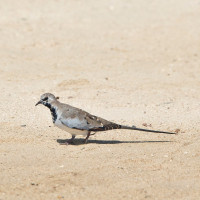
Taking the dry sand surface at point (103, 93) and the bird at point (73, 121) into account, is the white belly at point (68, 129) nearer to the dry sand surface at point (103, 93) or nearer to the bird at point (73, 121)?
the bird at point (73, 121)

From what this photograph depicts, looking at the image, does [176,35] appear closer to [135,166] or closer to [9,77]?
[9,77]

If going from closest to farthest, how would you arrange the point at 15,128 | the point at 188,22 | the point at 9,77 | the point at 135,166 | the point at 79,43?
the point at 135,166 → the point at 15,128 → the point at 9,77 → the point at 79,43 → the point at 188,22

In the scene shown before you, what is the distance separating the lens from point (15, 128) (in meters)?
7.77

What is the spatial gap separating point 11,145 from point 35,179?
1.27 m

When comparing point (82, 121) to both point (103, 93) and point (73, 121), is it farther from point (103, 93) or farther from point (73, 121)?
point (103, 93)

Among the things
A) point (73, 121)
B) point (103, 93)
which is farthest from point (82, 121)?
point (103, 93)

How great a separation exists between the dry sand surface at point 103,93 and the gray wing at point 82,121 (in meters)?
0.27

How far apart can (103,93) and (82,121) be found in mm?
2519

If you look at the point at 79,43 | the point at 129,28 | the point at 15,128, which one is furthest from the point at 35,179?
the point at 129,28

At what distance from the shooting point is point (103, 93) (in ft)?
31.2

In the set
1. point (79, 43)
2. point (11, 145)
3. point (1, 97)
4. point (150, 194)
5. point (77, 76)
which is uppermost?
point (79, 43)

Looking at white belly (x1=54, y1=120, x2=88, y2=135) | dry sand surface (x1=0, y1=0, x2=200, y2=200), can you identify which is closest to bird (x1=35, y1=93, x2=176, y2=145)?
white belly (x1=54, y1=120, x2=88, y2=135)

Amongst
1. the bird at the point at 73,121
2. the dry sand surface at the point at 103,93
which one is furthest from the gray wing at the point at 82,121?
the dry sand surface at the point at 103,93

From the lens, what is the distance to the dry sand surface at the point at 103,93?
601cm
